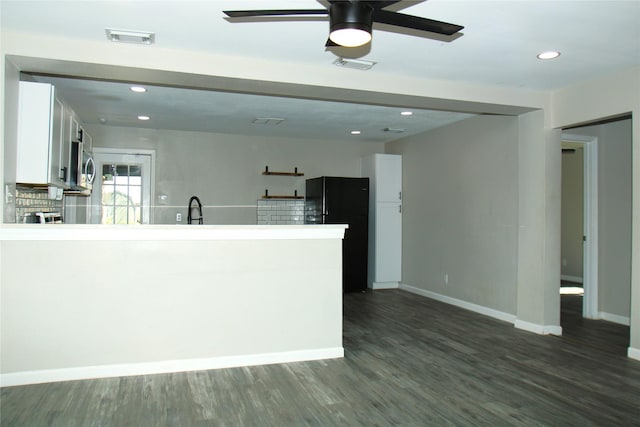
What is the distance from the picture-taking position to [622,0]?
270 centimetres

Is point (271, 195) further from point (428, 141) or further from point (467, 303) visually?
point (467, 303)

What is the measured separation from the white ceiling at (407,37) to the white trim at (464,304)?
2379 mm

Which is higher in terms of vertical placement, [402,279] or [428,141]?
[428,141]

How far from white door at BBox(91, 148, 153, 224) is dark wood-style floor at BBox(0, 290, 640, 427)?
374 centimetres

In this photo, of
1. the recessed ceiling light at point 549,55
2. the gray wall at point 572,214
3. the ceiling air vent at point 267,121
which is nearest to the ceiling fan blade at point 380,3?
the recessed ceiling light at point 549,55

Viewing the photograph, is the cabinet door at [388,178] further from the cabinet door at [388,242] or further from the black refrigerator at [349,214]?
the black refrigerator at [349,214]

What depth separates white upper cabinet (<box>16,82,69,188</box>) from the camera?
137 inches

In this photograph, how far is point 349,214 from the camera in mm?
7188

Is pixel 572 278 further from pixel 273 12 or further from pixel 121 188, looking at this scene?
pixel 273 12

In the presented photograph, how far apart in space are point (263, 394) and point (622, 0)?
309cm

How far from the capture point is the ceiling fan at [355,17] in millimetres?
2143

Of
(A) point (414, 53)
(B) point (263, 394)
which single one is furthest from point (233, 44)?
(B) point (263, 394)

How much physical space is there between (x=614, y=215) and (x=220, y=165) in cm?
497

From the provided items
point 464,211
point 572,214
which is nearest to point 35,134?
point 464,211
